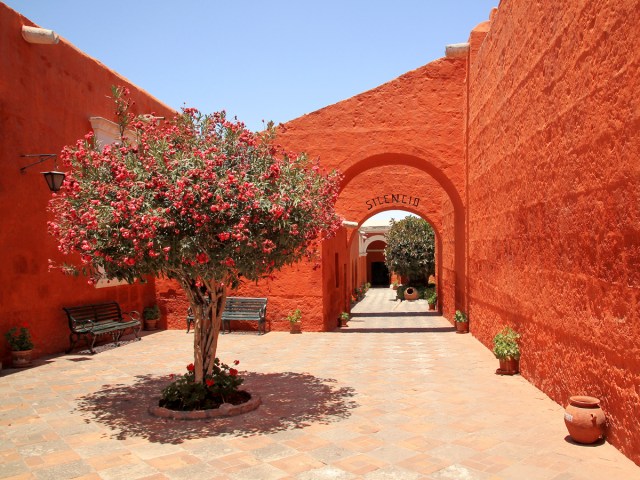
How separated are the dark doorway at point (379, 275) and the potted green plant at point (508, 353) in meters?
32.8

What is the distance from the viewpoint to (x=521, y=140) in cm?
724

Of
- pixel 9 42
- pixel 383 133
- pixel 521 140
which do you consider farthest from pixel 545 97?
pixel 9 42

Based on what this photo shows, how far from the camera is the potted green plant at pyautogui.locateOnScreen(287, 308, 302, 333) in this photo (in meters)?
11.9

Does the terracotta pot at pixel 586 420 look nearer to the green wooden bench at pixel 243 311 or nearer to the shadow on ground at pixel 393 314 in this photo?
the green wooden bench at pixel 243 311

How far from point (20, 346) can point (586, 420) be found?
7.48 metres

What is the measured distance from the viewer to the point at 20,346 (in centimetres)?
820

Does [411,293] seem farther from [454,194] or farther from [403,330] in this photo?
[454,194]

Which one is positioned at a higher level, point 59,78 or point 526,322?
point 59,78

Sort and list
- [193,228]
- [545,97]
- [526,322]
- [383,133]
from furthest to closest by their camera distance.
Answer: [383,133] → [526,322] → [545,97] → [193,228]

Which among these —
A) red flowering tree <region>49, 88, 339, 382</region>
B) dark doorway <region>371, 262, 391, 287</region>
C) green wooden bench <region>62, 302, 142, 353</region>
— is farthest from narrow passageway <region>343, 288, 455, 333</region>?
dark doorway <region>371, 262, 391, 287</region>

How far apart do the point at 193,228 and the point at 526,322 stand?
174 inches

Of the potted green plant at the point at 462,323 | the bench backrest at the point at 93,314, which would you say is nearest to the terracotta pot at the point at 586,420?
the potted green plant at the point at 462,323

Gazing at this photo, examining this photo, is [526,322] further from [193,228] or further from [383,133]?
[383,133]

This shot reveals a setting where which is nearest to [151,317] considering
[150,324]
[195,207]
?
[150,324]
